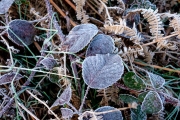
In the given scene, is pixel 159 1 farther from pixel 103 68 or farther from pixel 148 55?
pixel 103 68

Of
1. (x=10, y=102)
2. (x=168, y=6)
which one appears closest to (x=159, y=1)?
(x=168, y=6)

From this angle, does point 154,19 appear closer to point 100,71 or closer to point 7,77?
point 100,71

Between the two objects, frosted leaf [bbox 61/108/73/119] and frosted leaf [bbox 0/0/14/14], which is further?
frosted leaf [bbox 0/0/14/14]

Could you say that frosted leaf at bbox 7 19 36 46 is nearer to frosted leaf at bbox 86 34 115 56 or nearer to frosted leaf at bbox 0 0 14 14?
frosted leaf at bbox 0 0 14 14

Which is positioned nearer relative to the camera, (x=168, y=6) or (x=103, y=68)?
(x=103, y=68)

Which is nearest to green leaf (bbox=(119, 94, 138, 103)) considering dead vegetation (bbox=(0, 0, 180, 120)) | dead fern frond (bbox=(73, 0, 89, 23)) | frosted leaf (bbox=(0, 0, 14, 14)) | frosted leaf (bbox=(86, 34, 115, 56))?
dead vegetation (bbox=(0, 0, 180, 120))

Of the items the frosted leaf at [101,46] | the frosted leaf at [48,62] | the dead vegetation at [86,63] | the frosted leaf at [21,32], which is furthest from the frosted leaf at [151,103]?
the frosted leaf at [21,32]
